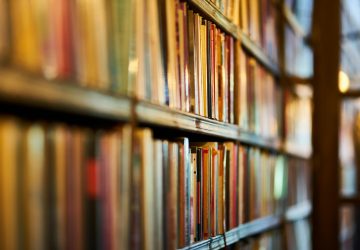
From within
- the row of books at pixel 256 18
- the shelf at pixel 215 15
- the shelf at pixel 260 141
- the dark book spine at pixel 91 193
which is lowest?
the dark book spine at pixel 91 193

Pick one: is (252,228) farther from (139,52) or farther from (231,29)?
(139,52)

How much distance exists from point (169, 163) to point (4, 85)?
591 millimetres

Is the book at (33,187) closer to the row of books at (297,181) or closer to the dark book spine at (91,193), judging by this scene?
the dark book spine at (91,193)

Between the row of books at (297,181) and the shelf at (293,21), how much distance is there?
0.71m

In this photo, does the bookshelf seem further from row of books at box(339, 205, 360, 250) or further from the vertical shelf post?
row of books at box(339, 205, 360, 250)

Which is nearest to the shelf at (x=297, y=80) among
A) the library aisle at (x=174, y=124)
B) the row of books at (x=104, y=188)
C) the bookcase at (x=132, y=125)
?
the library aisle at (x=174, y=124)

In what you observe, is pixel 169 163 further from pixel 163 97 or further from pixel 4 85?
pixel 4 85

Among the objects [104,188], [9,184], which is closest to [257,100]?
[104,188]

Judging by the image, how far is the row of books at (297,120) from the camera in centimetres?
266

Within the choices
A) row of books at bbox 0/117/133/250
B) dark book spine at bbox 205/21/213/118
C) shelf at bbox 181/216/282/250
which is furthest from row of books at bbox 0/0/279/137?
shelf at bbox 181/216/282/250

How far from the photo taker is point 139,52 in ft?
3.70

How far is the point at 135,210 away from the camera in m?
1.09

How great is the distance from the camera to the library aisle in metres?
0.81

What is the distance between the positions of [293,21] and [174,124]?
1.67m
